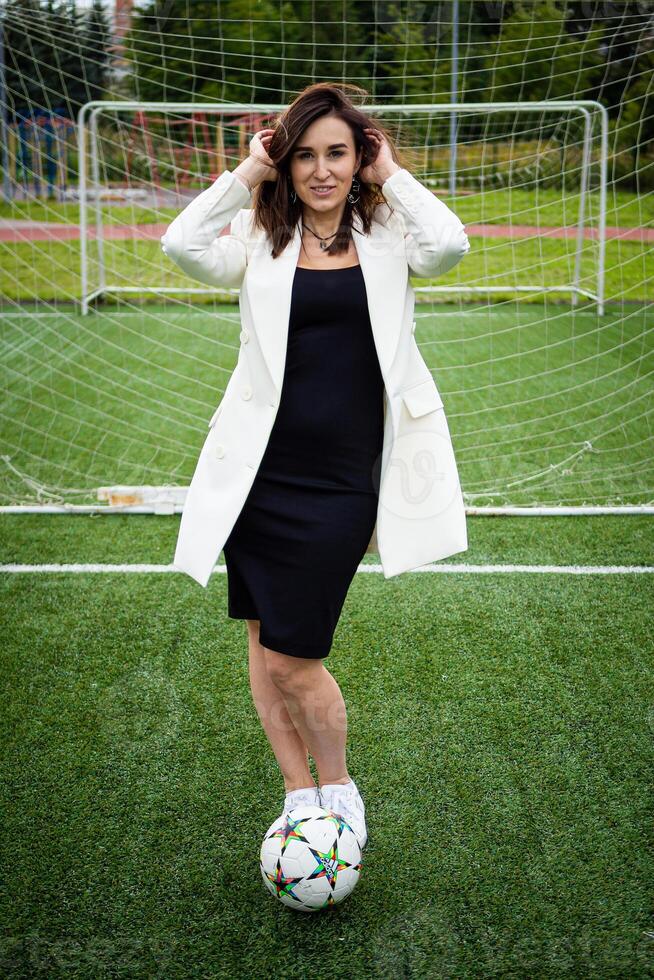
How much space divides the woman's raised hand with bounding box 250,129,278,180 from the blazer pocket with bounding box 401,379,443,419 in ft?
2.02

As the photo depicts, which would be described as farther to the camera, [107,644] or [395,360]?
[107,644]

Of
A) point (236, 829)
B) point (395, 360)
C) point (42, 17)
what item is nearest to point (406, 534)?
point (395, 360)

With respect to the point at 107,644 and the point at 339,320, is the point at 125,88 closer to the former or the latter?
the point at 107,644

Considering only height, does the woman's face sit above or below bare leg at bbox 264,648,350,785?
above

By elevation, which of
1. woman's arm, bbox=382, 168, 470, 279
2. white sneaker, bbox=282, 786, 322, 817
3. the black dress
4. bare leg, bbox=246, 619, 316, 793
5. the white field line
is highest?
woman's arm, bbox=382, 168, 470, 279

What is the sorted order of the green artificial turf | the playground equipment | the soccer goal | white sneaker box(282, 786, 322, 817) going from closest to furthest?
the green artificial turf
white sneaker box(282, 786, 322, 817)
the playground equipment
the soccer goal

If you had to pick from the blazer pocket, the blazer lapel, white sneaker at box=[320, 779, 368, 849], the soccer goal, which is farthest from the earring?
the soccer goal

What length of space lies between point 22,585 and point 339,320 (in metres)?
2.38

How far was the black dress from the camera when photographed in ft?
6.75

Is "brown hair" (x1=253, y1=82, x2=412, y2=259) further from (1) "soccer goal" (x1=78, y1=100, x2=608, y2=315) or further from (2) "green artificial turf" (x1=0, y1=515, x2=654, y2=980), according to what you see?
(1) "soccer goal" (x1=78, y1=100, x2=608, y2=315)

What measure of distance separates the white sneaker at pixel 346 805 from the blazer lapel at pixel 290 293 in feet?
3.45

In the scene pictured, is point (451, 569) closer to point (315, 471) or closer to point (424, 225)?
point (315, 471)

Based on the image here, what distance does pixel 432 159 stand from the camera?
28.8 feet

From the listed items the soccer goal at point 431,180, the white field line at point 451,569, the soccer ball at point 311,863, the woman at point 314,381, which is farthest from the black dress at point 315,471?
the soccer goal at point 431,180
